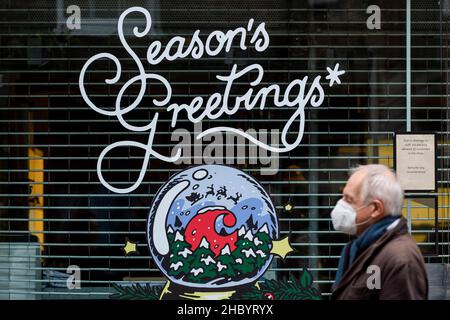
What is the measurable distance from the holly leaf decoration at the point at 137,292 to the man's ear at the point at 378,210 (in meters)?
3.35

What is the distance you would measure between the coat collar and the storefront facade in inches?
118

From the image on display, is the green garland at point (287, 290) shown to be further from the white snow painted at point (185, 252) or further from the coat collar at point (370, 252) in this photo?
the coat collar at point (370, 252)

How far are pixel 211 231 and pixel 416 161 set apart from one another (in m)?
1.91

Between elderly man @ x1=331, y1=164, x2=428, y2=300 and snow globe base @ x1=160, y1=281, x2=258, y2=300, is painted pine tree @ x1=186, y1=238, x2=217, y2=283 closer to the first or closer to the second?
snow globe base @ x1=160, y1=281, x2=258, y2=300

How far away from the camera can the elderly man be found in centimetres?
437

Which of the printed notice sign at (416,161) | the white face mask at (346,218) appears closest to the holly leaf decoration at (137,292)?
the printed notice sign at (416,161)

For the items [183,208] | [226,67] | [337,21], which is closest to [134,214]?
[183,208]

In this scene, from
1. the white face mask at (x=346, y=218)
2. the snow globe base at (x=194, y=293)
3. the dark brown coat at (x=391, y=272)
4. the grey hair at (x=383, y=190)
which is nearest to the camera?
the dark brown coat at (x=391, y=272)

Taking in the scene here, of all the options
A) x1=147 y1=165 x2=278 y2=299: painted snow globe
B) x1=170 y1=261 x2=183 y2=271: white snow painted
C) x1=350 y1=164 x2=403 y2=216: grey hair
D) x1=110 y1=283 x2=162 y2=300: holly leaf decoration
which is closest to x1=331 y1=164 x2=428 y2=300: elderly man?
x1=350 y1=164 x2=403 y2=216: grey hair

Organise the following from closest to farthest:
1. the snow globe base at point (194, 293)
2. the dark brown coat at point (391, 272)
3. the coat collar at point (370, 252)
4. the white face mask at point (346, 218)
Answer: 1. the dark brown coat at point (391, 272)
2. the coat collar at point (370, 252)
3. the white face mask at point (346, 218)
4. the snow globe base at point (194, 293)

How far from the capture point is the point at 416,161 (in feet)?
25.1

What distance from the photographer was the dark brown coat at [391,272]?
4355mm

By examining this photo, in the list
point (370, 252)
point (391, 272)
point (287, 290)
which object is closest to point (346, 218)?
point (370, 252)

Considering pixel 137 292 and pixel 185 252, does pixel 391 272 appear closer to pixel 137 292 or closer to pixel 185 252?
pixel 185 252
